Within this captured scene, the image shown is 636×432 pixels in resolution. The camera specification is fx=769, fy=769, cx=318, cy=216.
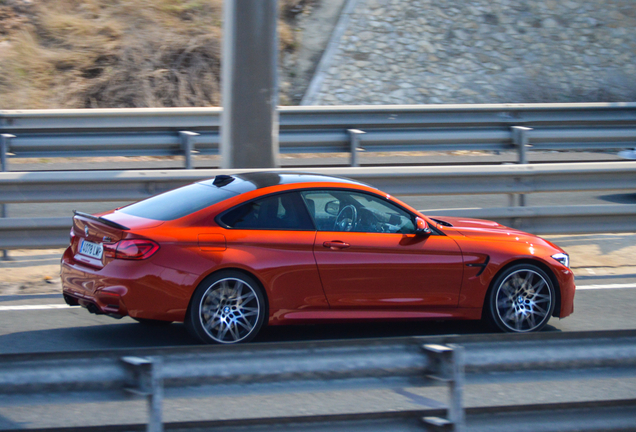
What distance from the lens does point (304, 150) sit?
41.3 feet

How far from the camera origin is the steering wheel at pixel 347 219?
605 centimetres

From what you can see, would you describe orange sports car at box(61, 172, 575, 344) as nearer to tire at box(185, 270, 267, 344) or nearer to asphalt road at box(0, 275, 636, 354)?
tire at box(185, 270, 267, 344)

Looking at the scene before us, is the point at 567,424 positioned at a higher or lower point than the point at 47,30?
lower

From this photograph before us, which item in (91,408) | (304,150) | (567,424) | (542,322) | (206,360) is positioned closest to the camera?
(206,360)

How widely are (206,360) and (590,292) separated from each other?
222 inches

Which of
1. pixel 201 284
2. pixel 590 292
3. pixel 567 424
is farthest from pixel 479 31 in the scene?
pixel 567 424

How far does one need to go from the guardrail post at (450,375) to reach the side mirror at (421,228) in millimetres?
2898

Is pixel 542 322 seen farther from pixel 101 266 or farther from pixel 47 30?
pixel 47 30

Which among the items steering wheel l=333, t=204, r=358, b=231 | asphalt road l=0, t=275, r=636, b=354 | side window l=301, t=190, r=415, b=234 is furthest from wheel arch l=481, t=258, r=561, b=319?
steering wheel l=333, t=204, r=358, b=231

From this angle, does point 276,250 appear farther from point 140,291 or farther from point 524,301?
point 524,301

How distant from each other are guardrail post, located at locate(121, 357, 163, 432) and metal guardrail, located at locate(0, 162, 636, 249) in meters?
4.99

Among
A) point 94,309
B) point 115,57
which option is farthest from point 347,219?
→ point 115,57

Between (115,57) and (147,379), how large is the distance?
1622 cm

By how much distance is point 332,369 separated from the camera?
3.21m
